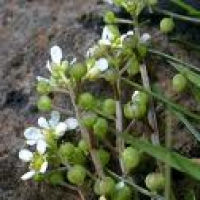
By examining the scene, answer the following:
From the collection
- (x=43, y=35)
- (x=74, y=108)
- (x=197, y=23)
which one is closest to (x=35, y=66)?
(x=43, y=35)

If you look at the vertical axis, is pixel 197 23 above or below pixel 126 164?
above

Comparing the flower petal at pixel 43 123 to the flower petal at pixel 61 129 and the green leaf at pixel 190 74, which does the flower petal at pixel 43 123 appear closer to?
the flower petal at pixel 61 129

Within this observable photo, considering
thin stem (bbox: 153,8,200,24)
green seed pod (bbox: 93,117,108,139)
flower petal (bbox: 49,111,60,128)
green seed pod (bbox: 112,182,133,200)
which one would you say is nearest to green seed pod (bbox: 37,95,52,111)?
flower petal (bbox: 49,111,60,128)

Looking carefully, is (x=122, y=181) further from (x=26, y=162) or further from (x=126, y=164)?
(x=26, y=162)

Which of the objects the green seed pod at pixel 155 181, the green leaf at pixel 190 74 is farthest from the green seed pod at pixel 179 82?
the green seed pod at pixel 155 181

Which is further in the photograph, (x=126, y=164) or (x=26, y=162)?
(x=26, y=162)

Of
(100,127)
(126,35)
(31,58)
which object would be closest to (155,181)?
(100,127)
